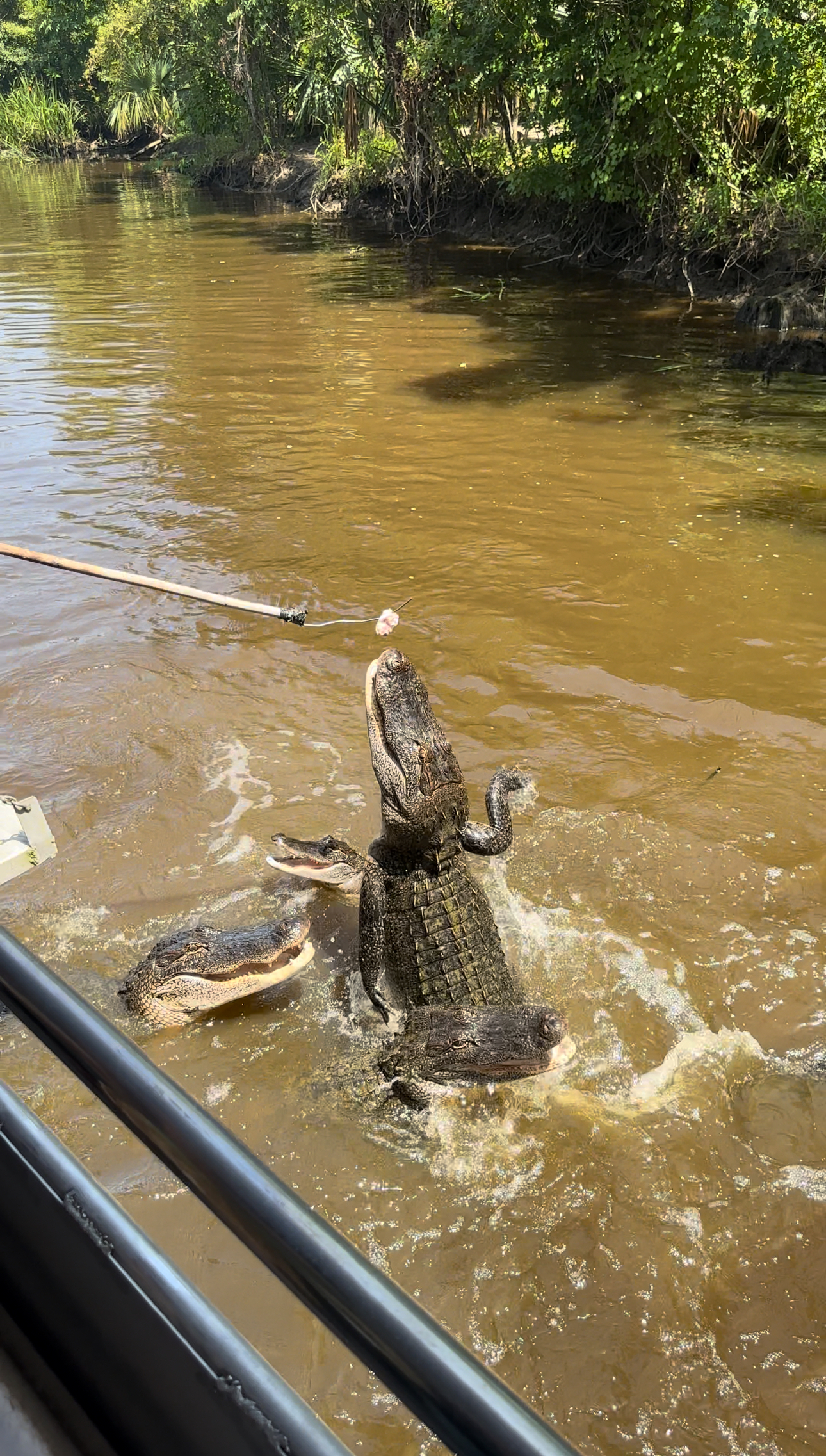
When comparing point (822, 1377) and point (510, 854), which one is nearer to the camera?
point (822, 1377)

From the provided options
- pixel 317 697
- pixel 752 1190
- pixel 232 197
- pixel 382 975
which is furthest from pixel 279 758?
pixel 232 197

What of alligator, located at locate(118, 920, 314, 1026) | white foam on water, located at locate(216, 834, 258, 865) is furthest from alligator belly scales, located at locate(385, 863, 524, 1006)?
white foam on water, located at locate(216, 834, 258, 865)

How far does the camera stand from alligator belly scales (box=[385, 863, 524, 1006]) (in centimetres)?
333

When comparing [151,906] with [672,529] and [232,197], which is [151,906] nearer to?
[672,529]

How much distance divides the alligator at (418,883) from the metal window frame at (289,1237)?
246 centimetres

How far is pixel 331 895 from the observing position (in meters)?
4.27

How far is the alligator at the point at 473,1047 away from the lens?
119 inches

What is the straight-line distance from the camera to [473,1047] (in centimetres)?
312

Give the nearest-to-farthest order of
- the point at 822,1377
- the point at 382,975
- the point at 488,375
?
the point at 822,1377 → the point at 382,975 → the point at 488,375

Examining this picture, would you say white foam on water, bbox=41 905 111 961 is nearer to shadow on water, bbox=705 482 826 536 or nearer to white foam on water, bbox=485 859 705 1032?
white foam on water, bbox=485 859 705 1032

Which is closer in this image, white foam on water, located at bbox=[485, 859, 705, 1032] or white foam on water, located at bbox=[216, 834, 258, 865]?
white foam on water, located at bbox=[485, 859, 705, 1032]

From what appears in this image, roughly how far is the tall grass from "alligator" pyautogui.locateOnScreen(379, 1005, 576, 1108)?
176ft

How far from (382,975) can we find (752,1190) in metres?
1.34

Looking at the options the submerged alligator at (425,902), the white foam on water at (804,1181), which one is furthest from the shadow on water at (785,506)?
the white foam on water at (804,1181)
